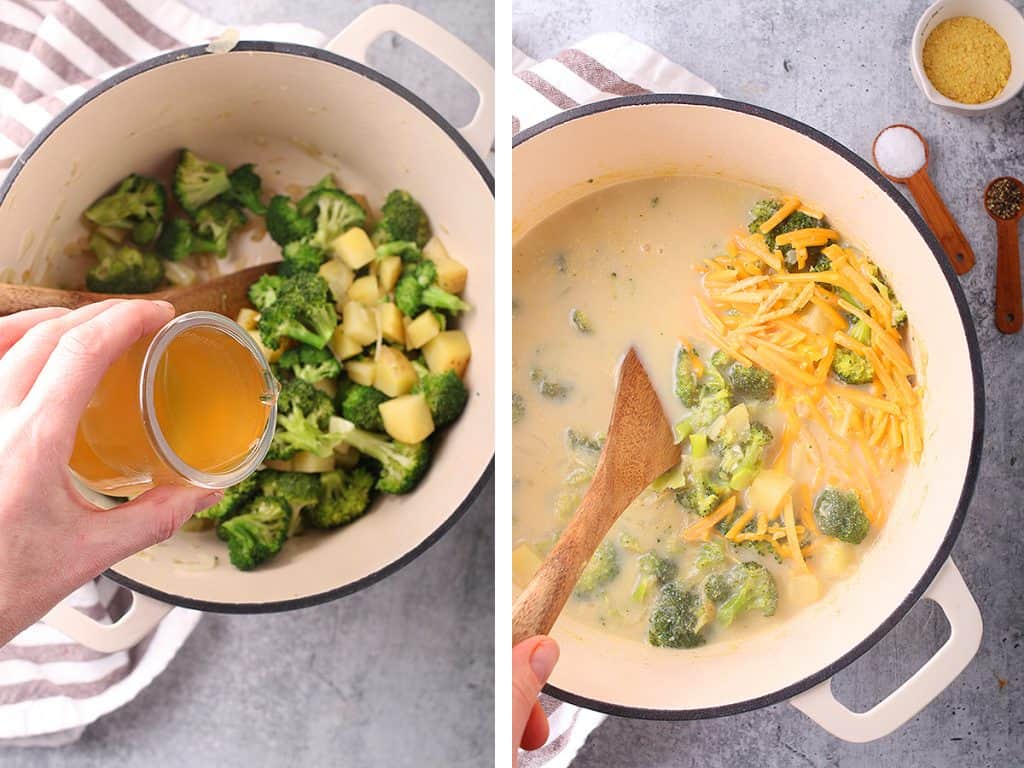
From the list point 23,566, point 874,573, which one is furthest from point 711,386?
point 23,566

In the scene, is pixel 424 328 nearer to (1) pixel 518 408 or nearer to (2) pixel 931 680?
(1) pixel 518 408

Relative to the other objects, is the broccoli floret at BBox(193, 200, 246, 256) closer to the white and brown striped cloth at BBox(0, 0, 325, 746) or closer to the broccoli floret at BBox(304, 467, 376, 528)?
the white and brown striped cloth at BBox(0, 0, 325, 746)

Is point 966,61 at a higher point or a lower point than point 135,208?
higher

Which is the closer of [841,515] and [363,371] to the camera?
[841,515]

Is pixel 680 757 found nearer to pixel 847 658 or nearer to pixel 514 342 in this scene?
pixel 847 658

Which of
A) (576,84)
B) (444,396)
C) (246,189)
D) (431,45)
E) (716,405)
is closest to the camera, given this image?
(716,405)

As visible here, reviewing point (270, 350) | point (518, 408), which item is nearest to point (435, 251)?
point (270, 350)

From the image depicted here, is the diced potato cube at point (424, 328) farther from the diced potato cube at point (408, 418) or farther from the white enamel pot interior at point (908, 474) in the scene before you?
the white enamel pot interior at point (908, 474)
